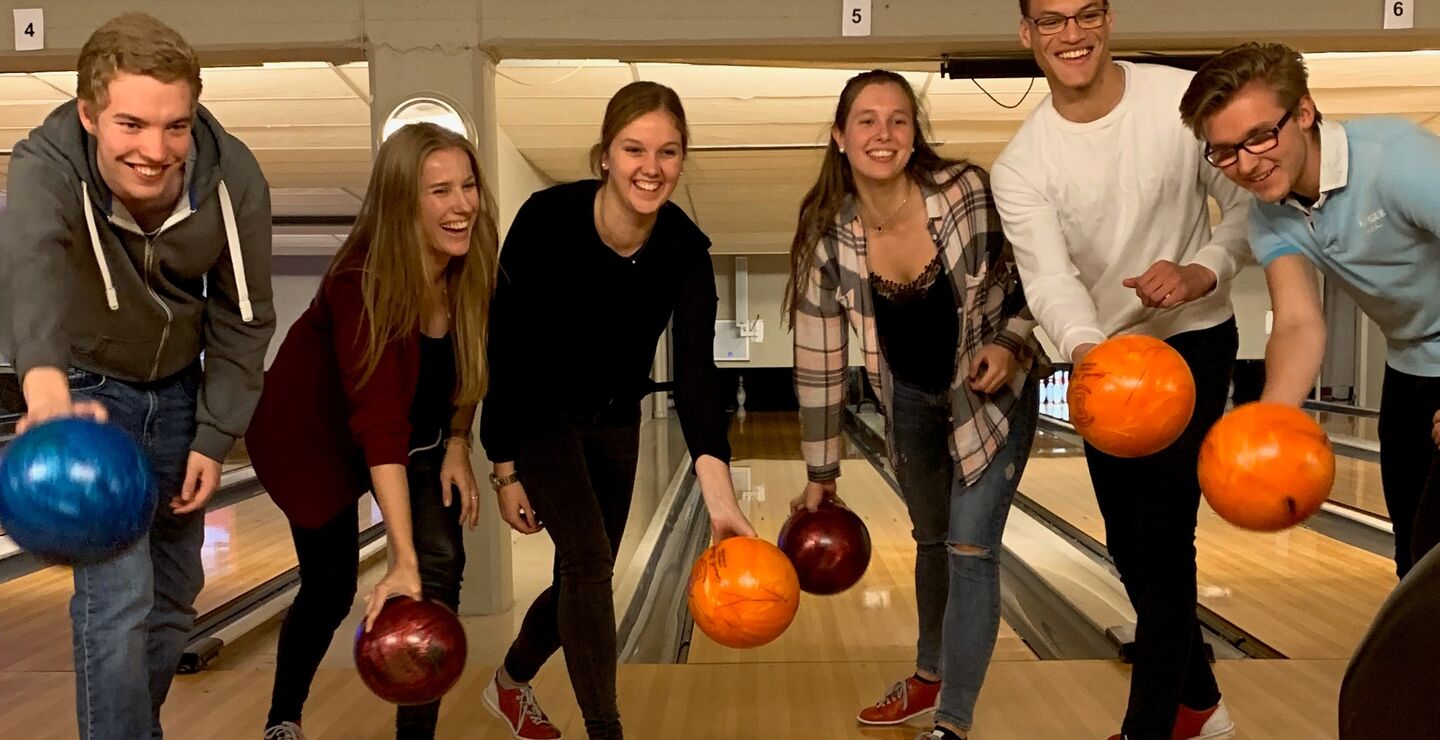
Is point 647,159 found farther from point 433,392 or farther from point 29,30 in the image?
point 29,30

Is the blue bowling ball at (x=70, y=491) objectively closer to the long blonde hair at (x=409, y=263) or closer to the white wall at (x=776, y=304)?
the long blonde hair at (x=409, y=263)

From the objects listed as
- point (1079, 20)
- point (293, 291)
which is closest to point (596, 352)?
point (1079, 20)

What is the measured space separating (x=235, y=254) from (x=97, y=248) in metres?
0.20

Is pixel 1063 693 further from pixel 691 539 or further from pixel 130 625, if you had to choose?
pixel 691 539

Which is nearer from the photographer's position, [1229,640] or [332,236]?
[1229,640]

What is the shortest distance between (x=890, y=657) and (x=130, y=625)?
6.63 feet

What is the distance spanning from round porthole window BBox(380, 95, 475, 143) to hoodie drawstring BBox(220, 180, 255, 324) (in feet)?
5.87

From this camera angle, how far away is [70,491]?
1367 mm

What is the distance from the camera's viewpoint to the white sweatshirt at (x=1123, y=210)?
1.86 metres

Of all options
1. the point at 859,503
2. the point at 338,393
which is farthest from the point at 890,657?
the point at 859,503

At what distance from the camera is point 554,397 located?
2.02 meters

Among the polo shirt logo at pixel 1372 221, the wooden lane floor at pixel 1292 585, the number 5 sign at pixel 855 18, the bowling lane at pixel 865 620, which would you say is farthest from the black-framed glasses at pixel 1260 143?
the number 5 sign at pixel 855 18

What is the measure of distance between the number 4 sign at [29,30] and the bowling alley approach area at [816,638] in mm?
1783

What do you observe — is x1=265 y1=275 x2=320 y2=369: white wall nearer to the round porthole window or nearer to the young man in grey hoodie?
the round porthole window
